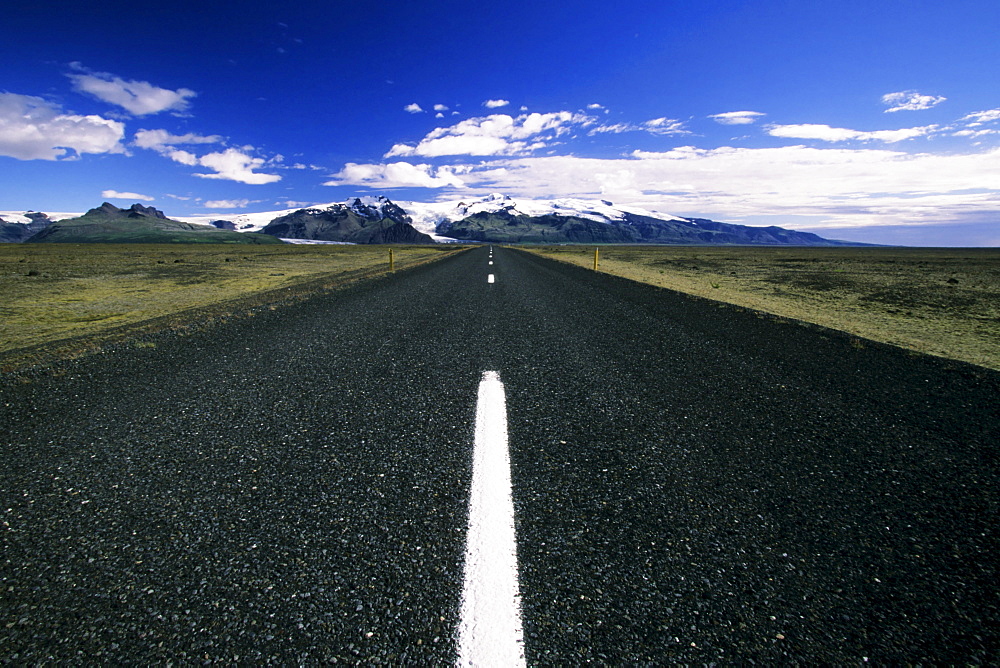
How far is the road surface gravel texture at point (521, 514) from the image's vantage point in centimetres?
165

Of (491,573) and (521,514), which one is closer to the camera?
(491,573)

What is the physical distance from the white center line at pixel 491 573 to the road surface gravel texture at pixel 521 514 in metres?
0.06

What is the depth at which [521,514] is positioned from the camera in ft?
7.69

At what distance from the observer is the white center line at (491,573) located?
1.58 m

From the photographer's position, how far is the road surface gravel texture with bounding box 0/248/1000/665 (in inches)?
64.9

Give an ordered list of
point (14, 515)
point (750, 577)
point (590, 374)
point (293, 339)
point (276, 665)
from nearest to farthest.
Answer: point (276, 665) → point (750, 577) → point (14, 515) → point (590, 374) → point (293, 339)

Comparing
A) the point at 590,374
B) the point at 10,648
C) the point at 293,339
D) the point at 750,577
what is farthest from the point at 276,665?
the point at 293,339

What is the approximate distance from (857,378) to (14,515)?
6.89m

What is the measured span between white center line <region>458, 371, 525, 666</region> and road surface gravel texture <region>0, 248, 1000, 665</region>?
6 cm

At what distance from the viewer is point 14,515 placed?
2.31 m

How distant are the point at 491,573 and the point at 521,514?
451 millimetres

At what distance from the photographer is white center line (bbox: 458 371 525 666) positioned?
1.58 m

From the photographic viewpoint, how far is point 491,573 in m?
1.93

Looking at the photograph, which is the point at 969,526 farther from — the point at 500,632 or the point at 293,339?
the point at 293,339
